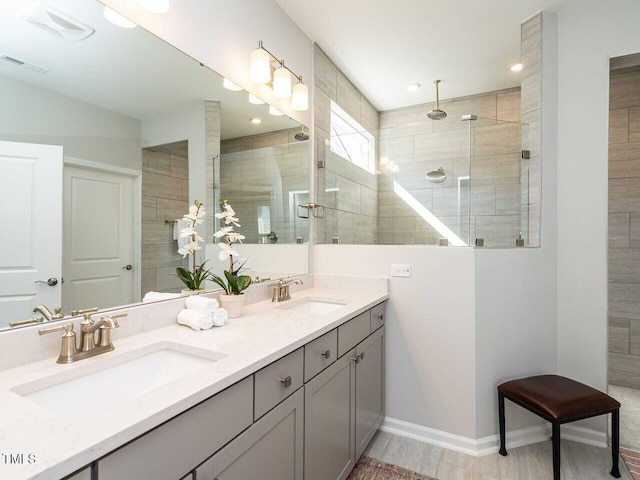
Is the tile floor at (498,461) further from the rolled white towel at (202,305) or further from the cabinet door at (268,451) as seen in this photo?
the rolled white towel at (202,305)

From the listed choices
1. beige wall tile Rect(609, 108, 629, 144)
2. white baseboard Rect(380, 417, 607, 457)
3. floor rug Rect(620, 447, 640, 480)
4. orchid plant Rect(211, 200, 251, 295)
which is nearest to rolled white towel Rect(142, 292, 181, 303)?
orchid plant Rect(211, 200, 251, 295)

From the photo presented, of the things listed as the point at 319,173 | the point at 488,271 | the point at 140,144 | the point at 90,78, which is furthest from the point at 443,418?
the point at 90,78

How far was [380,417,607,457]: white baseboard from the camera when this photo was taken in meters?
2.03

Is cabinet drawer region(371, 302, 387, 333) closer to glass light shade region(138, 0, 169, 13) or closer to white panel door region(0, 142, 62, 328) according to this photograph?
white panel door region(0, 142, 62, 328)

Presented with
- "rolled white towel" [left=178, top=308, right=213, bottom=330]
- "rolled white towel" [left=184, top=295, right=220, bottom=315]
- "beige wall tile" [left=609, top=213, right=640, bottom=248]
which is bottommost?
→ "rolled white towel" [left=178, top=308, right=213, bottom=330]

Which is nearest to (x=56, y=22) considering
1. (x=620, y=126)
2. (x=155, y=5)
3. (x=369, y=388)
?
(x=155, y=5)

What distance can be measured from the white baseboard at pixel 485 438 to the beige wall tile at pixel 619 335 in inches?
42.6

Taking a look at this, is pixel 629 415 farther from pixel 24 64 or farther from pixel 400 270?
pixel 24 64

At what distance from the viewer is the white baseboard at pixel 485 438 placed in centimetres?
A: 203

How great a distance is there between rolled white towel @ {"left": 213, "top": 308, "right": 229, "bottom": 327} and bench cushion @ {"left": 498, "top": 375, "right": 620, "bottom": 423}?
5.42ft

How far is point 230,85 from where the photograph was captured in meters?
1.86

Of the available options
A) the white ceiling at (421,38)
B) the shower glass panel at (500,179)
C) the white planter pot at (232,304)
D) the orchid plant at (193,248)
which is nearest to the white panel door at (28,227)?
the orchid plant at (193,248)

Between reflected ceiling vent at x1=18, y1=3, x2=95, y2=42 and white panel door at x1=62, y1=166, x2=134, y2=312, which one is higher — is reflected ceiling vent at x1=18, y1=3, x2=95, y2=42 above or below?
above

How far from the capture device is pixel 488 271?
6.75ft
